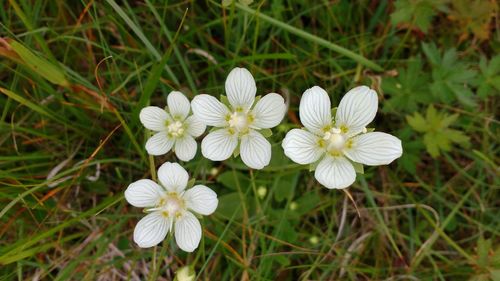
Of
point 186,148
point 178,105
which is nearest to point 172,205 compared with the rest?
point 186,148

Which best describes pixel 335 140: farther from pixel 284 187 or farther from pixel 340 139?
pixel 284 187

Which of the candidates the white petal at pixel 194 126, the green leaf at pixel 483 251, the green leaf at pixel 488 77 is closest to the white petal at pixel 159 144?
the white petal at pixel 194 126

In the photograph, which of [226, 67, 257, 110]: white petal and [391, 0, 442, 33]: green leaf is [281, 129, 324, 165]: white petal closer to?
[226, 67, 257, 110]: white petal

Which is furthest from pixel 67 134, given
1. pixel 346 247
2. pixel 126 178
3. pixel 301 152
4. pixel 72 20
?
pixel 346 247

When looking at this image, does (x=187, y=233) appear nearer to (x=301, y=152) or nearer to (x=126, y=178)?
(x=301, y=152)

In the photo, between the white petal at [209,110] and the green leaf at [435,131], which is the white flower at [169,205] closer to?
the white petal at [209,110]

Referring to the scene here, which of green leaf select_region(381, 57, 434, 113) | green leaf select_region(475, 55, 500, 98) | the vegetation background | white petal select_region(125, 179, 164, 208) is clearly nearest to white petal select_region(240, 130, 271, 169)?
white petal select_region(125, 179, 164, 208)
